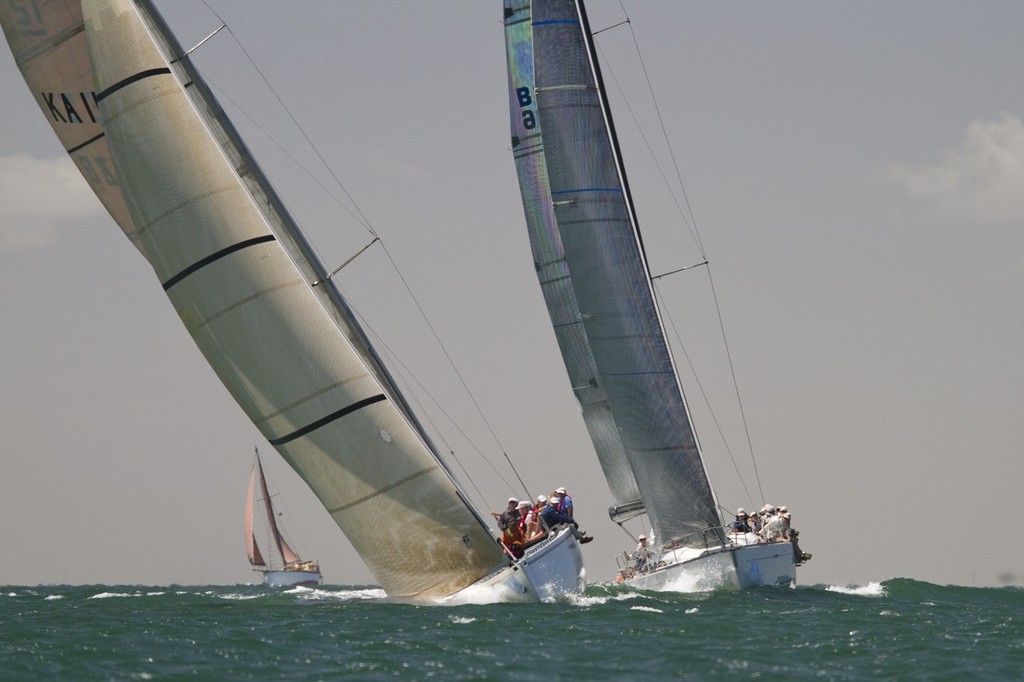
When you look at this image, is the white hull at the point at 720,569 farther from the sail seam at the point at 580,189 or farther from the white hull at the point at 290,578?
the white hull at the point at 290,578

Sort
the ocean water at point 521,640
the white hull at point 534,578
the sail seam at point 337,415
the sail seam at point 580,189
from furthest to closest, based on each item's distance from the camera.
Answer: the sail seam at point 580,189
the white hull at point 534,578
the sail seam at point 337,415
the ocean water at point 521,640

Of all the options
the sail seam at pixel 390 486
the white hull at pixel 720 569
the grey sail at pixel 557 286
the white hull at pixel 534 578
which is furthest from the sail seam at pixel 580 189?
the sail seam at pixel 390 486

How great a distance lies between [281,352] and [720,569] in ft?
27.4

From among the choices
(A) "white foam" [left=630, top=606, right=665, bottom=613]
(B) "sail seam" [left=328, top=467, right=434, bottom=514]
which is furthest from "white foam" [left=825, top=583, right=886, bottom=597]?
(B) "sail seam" [left=328, top=467, right=434, bottom=514]

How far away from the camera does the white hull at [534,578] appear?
2080 centimetres

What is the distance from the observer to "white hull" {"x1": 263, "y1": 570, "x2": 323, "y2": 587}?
6059 centimetres

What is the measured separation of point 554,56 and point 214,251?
7789 millimetres

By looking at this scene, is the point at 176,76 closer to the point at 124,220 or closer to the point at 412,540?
the point at 124,220

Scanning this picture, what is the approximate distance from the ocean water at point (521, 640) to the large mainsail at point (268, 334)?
113 centimetres

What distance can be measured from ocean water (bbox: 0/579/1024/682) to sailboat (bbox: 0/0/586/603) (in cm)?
71

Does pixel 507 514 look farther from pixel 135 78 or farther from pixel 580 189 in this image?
pixel 135 78

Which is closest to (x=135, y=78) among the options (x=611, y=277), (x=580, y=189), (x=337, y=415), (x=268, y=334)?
(x=268, y=334)

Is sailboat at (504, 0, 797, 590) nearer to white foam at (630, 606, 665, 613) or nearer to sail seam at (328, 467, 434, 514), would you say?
white foam at (630, 606, 665, 613)

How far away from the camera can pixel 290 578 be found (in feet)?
199
